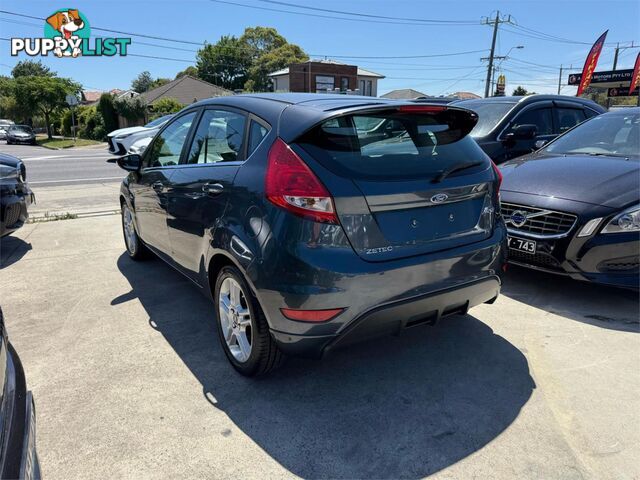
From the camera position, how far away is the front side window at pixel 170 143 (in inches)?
148

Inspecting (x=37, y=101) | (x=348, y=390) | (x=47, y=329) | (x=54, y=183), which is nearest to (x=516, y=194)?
(x=348, y=390)

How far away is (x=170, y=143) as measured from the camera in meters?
4.00

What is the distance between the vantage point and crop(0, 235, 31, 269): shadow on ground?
536 centimetres

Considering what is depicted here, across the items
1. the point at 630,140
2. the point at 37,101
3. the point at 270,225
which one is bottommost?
the point at 270,225

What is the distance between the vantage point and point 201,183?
3.15m

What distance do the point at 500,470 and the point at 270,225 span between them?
161 centimetres

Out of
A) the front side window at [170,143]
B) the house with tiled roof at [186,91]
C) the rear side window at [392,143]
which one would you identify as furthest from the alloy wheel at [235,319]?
the house with tiled roof at [186,91]

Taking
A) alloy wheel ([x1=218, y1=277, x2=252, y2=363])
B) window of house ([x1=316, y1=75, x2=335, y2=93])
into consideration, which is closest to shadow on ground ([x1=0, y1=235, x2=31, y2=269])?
alloy wheel ([x1=218, y1=277, x2=252, y2=363])

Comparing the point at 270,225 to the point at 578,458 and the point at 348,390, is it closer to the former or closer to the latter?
the point at 348,390

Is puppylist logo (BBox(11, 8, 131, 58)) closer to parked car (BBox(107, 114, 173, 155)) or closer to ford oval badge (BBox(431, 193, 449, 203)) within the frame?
parked car (BBox(107, 114, 173, 155))

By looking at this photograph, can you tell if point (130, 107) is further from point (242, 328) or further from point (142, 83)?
point (142, 83)

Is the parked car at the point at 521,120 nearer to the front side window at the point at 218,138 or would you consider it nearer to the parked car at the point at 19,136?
the front side window at the point at 218,138

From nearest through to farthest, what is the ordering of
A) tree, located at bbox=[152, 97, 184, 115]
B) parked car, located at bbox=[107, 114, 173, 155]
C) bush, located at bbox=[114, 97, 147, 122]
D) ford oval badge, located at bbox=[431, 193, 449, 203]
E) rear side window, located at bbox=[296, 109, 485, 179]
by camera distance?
rear side window, located at bbox=[296, 109, 485, 179], ford oval badge, located at bbox=[431, 193, 449, 203], parked car, located at bbox=[107, 114, 173, 155], bush, located at bbox=[114, 97, 147, 122], tree, located at bbox=[152, 97, 184, 115]

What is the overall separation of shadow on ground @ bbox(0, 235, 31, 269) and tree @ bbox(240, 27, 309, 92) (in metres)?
60.0
